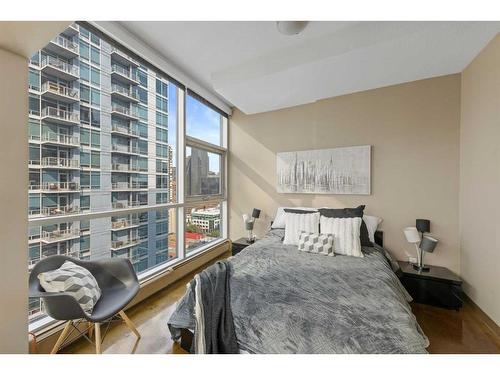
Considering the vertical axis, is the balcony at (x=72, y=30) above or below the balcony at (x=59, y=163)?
above

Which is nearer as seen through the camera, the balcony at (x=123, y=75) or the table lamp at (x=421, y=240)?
the balcony at (x=123, y=75)

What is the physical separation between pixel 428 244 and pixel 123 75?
3829 millimetres

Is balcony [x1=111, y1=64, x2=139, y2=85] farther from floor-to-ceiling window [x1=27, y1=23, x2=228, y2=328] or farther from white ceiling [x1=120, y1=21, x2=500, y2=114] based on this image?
white ceiling [x1=120, y1=21, x2=500, y2=114]

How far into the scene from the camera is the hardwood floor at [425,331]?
1.62m

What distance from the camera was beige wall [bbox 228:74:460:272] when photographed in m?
2.48

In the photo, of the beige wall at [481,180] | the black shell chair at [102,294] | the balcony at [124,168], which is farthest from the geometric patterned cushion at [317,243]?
the balcony at [124,168]

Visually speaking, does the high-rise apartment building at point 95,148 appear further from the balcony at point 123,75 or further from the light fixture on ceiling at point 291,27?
the light fixture on ceiling at point 291,27

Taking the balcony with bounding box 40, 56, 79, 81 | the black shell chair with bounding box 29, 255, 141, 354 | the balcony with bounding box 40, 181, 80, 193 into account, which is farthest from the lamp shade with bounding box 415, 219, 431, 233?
the balcony with bounding box 40, 56, 79, 81

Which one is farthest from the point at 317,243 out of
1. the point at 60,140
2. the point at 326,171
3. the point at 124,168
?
the point at 60,140

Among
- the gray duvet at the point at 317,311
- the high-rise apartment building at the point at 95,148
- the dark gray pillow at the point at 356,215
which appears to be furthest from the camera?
the dark gray pillow at the point at 356,215

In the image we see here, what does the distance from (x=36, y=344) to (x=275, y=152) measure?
3325 mm

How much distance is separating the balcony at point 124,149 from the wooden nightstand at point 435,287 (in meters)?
3.30

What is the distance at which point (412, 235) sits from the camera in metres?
2.43
